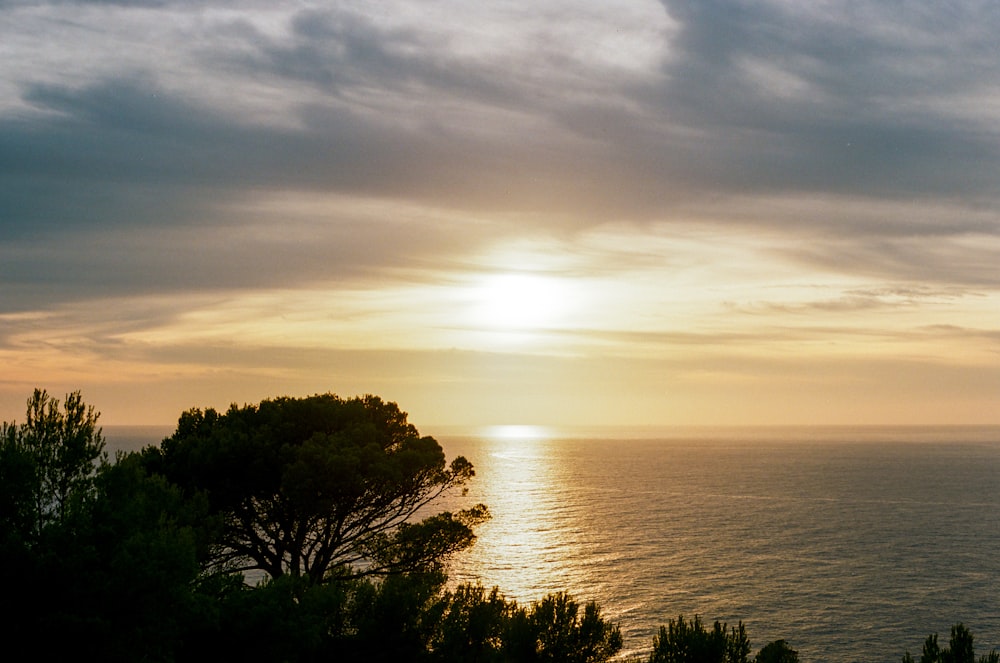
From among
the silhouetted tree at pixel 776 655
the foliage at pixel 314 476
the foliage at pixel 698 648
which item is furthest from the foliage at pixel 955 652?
the foliage at pixel 314 476

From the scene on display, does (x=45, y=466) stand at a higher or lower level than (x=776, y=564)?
higher

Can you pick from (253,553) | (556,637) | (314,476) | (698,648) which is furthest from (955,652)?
(253,553)

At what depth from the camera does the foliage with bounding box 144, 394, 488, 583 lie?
113 feet

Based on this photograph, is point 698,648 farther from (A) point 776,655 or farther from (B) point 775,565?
(B) point 775,565

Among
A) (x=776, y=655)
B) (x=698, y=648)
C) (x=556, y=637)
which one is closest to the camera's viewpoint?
(x=776, y=655)

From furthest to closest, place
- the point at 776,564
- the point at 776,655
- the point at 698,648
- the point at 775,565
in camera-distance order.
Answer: the point at 776,564 → the point at 775,565 → the point at 698,648 → the point at 776,655

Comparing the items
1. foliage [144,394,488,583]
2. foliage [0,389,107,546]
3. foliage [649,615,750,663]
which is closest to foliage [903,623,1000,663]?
foliage [649,615,750,663]

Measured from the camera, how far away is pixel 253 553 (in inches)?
1452

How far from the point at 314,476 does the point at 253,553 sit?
6582mm

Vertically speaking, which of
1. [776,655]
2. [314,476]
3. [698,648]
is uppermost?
[314,476]

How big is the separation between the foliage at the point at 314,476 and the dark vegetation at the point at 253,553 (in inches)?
3.5

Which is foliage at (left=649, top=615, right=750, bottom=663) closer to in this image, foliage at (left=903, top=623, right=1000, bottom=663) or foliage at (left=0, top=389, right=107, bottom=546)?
foliage at (left=903, top=623, right=1000, bottom=663)

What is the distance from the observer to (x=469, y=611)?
32062mm

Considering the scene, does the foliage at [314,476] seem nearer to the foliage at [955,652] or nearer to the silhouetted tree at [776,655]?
the silhouetted tree at [776,655]
